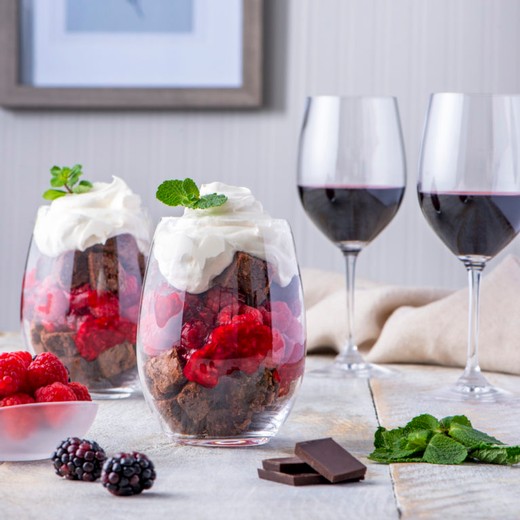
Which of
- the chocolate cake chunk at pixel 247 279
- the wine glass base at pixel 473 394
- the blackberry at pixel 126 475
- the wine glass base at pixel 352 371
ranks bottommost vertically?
the wine glass base at pixel 352 371

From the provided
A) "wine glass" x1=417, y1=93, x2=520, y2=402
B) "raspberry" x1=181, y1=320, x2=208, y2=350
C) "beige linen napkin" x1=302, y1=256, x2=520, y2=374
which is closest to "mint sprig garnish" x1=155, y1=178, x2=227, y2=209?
"raspberry" x1=181, y1=320, x2=208, y2=350

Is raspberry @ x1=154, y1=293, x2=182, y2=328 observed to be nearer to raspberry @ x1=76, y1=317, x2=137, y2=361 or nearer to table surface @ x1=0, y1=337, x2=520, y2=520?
table surface @ x1=0, y1=337, x2=520, y2=520

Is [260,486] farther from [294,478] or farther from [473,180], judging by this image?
[473,180]

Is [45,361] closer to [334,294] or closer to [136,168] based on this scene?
[334,294]

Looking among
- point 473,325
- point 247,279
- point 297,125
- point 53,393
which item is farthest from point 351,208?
Answer: point 297,125

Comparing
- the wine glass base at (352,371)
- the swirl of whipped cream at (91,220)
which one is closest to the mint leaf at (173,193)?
the swirl of whipped cream at (91,220)

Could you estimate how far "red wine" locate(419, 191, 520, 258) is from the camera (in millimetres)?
1067

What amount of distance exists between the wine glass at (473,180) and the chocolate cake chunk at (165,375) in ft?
1.30

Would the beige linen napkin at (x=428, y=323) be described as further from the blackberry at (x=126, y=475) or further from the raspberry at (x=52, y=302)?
the blackberry at (x=126, y=475)

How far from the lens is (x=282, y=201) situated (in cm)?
246

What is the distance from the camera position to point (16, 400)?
0.77m

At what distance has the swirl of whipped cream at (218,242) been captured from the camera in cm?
80

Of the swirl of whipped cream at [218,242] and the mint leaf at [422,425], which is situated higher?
the swirl of whipped cream at [218,242]

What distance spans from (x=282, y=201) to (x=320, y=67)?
0.36 meters
